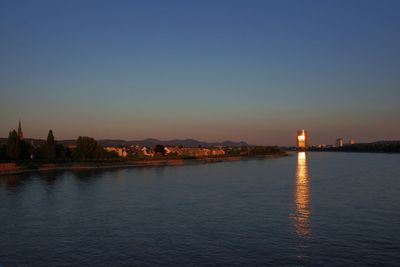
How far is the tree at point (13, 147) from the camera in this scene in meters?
54.9

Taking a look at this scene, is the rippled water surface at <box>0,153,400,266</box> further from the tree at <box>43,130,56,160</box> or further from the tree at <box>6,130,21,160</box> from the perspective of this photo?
the tree at <box>43,130,56,160</box>

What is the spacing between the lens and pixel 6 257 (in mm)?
12148

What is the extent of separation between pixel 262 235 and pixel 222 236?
1.28 m

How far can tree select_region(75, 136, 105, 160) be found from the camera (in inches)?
2628

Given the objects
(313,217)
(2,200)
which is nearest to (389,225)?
(313,217)

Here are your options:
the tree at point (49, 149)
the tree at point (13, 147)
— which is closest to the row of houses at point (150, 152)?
the tree at point (49, 149)

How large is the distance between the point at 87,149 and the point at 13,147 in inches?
546

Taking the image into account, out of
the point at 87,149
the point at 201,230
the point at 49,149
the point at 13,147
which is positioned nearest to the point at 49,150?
the point at 49,149

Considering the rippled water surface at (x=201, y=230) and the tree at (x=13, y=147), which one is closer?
the rippled water surface at (x=201, y=230)

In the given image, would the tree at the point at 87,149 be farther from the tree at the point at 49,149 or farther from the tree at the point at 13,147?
the tree at the point at 13,147

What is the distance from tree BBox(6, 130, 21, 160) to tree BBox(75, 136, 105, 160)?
11.7 m

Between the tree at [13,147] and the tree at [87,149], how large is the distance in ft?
38.5

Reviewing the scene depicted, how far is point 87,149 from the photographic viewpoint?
67.6m

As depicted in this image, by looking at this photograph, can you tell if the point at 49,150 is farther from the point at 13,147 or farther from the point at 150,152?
the point at 150,152
